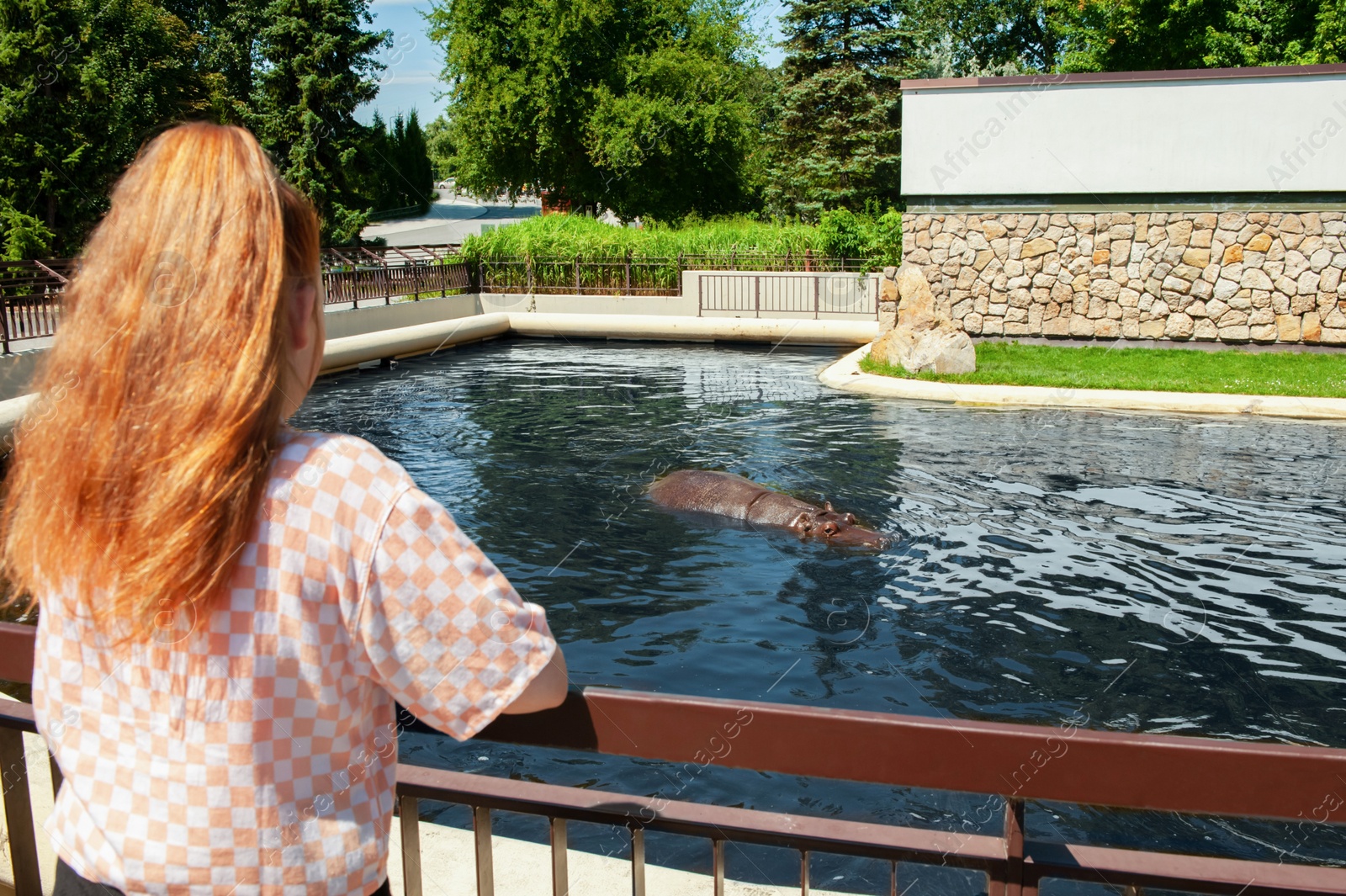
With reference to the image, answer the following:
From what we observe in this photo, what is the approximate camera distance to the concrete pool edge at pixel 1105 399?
14.4 metres

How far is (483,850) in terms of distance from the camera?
2365 millimetres

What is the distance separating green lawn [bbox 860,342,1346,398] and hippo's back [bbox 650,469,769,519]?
7.23 meters

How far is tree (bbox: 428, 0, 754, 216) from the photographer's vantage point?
4075cm

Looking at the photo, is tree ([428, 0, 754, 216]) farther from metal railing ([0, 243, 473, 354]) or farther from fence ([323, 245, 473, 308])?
fence ([323, 245, 473, 308])

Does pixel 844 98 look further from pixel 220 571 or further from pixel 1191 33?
pixel 220 571

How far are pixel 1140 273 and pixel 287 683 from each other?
65.5 ft

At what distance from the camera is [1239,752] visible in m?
1.80

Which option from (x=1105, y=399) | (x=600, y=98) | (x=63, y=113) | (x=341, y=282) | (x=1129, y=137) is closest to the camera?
(x=1105, y=399)

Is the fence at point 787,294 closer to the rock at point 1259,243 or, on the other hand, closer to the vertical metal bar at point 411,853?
the rock at point 1259,243

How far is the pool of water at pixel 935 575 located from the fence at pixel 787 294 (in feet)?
32.3

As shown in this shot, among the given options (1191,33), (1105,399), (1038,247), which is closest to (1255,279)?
(1038,247)

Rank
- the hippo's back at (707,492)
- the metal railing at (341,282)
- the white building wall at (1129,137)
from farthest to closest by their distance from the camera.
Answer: the white building wall at (1129,137) → the metal railing at (341,282) → the hippo's back at (707,492)

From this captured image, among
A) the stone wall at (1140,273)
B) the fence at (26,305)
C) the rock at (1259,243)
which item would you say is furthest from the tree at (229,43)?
the rock at (1259,243)

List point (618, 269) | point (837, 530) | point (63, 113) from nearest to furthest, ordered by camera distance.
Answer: point (837, 530)
point (63, 113)
point (618, 269)
